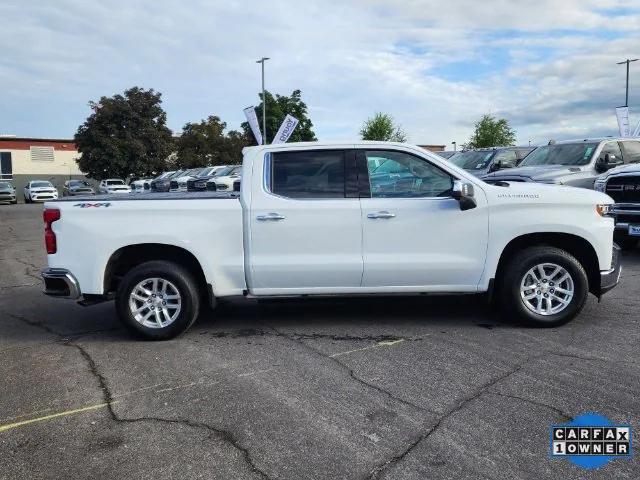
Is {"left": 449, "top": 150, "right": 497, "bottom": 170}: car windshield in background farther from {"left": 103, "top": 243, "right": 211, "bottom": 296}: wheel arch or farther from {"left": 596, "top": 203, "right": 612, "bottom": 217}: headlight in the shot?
{"left": 103, "top": 243, "right": 211, "bottom": 296}: wheel arch

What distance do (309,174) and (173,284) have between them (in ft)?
5.59

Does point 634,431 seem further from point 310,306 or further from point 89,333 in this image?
point 89,333

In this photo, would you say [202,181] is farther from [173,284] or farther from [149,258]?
[173,284]

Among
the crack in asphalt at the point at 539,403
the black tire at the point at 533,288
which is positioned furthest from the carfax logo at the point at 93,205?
the black tire at the point at 533,288

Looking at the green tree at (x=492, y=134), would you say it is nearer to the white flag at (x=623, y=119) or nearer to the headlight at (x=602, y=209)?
the white flag at (x=623, y=119)

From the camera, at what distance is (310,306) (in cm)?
710

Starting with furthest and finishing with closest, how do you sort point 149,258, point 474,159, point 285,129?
point 285,129 < point 474,159 < point 149,258

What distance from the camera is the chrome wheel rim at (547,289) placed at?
595 centimetres

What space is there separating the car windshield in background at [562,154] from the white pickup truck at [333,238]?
6.76 metres

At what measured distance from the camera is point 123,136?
47.2 metres

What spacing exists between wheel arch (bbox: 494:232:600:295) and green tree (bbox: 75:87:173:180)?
144ft

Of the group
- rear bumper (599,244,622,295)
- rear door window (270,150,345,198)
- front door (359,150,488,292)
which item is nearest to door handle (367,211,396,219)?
front door (359,150,488,292)

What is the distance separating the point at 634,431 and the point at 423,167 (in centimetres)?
312

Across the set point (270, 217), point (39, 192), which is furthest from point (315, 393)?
point (39, 192)
